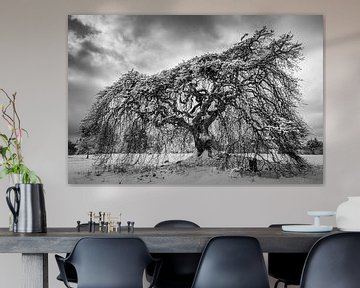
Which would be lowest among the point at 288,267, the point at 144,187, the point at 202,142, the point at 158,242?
the point at 288,267

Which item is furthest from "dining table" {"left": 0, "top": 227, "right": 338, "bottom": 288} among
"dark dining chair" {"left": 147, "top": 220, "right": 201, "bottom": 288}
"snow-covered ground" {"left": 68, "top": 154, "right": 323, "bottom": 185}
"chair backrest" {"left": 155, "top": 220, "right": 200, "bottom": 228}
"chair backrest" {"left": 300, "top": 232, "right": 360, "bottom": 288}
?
"snow-covered ground" {"left": 68, "top": 154, "right": 323, "bottom": 185}

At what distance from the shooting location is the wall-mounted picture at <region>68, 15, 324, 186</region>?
5496mm

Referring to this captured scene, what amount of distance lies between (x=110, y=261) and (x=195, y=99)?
2.49m

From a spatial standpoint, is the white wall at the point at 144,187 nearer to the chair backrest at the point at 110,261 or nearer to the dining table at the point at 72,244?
the dining table at the point at 72,244

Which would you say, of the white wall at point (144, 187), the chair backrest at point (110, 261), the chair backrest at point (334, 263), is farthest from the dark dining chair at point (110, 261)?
the white wall at point (144, 187)

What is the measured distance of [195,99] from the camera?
555 cm

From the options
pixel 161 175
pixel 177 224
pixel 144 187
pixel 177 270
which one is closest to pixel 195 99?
pixel 161 175

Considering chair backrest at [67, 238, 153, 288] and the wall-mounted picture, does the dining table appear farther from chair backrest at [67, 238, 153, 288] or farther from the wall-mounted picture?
the wall-mounted picture

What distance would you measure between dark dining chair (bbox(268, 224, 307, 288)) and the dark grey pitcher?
1.70 m

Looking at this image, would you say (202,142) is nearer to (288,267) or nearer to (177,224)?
(177,224)

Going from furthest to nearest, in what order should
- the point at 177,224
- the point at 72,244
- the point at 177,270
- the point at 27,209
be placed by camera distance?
1. the point at 177,224
2. the point at 177,270
3. the point at 27,209
4. the point at 72,244

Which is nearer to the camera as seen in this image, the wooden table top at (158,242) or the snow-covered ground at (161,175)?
the wooden table top at (158,242)

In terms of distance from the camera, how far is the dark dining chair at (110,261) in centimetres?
328

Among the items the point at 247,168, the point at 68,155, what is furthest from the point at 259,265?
the point at 68,155
